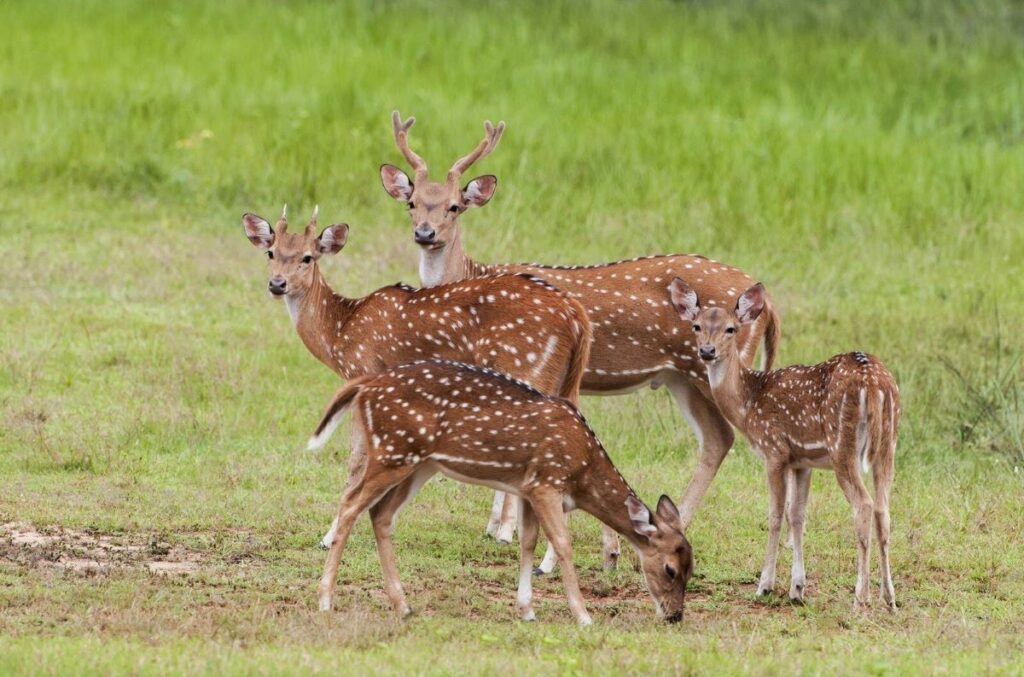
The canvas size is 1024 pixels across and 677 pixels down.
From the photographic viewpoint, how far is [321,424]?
9078mm

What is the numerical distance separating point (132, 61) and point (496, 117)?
4222 millimetres

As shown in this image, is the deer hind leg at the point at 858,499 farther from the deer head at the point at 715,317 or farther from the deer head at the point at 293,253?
the deer head at the point at 293,253

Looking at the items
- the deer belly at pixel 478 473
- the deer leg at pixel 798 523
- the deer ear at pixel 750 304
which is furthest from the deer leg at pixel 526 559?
the deer ear at pixel 750 304

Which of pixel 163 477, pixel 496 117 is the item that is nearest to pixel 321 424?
pixel 163 477

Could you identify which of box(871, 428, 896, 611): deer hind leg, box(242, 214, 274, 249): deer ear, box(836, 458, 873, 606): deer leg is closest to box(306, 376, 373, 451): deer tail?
box(242, 214, 274, 249): deer ear

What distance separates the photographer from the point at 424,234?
447 inches

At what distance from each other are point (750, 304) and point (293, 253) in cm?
264

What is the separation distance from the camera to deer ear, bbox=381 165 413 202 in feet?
39.1

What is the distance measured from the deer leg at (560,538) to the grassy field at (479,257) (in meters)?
0.26

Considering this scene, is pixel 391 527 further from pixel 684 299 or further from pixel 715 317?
pixel 684 299

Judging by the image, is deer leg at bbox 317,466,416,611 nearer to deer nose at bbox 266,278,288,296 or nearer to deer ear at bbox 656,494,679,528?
deer ear at bbox 656,494,679,528

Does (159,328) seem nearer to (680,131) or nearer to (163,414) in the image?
(163,414)

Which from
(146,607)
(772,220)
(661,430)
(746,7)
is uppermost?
(746,7)

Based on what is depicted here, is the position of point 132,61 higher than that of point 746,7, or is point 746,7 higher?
point 746,7
